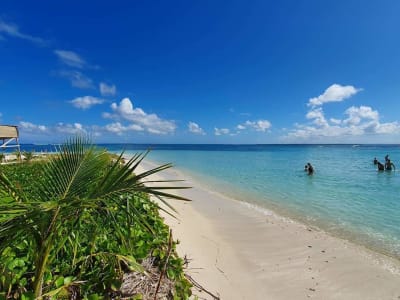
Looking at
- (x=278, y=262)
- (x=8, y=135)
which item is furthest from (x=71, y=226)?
(x=8, y=135)

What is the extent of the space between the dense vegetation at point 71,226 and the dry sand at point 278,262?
1.44 m

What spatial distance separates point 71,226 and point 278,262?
4.22 meters

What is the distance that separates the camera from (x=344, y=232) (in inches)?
262

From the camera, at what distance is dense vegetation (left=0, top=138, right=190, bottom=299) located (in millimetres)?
1361

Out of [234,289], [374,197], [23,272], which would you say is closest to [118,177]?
[23,272]

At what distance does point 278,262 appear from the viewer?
15.4 feet

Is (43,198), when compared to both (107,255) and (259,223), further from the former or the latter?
(259,223)

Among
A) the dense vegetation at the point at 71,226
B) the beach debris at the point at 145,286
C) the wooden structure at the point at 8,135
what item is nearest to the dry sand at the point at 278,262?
the beach debris at the point at 145,286

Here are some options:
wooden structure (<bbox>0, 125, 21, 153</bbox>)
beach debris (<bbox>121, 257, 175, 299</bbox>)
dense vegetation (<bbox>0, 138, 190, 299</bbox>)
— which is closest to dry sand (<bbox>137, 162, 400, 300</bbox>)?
beach debris (<bbox>121, 257, 175, 299</bbox>)

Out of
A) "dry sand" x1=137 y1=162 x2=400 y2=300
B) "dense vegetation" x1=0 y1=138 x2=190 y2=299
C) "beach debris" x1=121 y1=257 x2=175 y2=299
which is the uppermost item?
"dense vegetation" x1=0 y1=138 x2=190 y2=299

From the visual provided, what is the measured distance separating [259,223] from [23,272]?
247 inches

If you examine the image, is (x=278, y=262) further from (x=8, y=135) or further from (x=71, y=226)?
(x=8, y=135)

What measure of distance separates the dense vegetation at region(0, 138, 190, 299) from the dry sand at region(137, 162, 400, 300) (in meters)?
1.44

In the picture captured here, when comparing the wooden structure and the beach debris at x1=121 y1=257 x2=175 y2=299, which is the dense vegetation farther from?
the wooden structure
